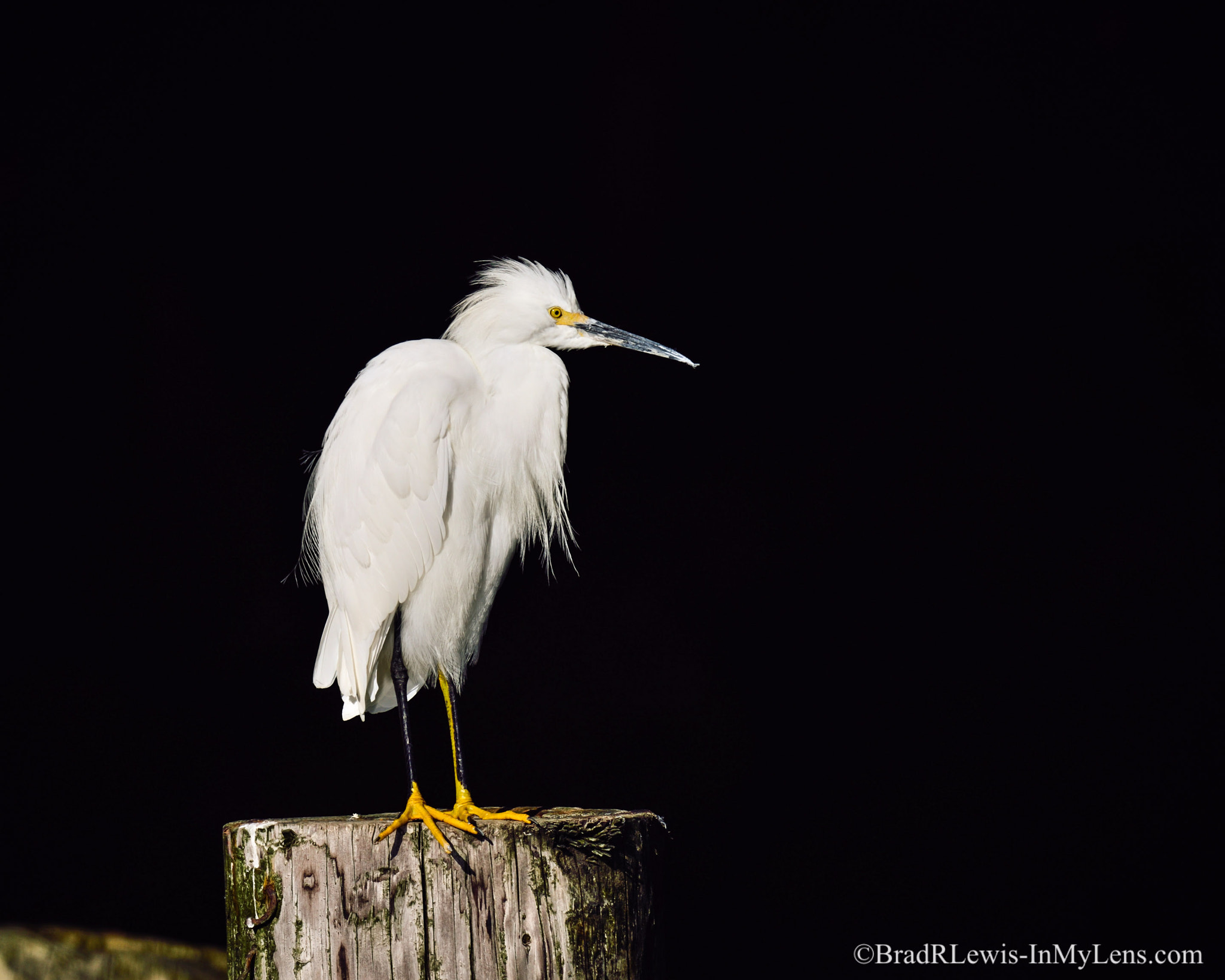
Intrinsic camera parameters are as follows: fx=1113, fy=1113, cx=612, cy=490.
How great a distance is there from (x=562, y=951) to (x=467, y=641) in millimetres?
972

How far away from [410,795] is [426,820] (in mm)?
274

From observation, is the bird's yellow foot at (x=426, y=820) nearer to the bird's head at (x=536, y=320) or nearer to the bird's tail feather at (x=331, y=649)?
the bird's tail feather at (x=331, y=649)

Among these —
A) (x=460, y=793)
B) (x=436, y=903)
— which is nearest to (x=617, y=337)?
(x=460, y=793)

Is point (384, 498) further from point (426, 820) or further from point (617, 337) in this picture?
point (426, 820)

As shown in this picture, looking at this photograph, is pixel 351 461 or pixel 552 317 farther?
pixel 552 317

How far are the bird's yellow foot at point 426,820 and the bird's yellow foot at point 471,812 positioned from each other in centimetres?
3

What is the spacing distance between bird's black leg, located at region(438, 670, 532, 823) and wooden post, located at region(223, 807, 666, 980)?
0.34 ft

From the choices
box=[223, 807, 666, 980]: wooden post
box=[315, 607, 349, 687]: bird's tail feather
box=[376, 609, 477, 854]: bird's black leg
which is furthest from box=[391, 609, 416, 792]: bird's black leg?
box=[223, 807, 666, 980]: wooden post

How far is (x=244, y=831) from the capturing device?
68.4 inches

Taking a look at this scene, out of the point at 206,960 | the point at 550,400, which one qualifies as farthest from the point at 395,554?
the point at 206,960

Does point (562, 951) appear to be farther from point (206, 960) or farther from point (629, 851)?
point (206, 960)

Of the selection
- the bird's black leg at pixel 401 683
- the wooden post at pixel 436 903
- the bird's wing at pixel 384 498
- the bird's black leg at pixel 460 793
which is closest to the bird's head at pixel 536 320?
the bird's wing at pixel 384 498

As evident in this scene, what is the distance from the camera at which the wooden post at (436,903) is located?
1646 mm

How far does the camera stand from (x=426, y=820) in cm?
178
